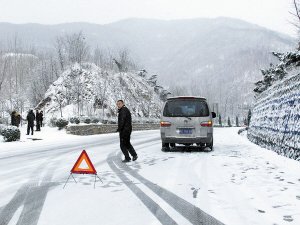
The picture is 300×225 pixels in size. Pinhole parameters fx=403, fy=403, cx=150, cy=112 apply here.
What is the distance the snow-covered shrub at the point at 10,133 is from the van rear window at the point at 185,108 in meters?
11.7

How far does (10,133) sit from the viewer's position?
22.8 m

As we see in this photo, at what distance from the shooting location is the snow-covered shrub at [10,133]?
893 inches

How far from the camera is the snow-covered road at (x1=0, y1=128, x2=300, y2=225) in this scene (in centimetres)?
514

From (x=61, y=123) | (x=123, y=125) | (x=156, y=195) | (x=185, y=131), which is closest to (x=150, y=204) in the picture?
(x=156, y=195)

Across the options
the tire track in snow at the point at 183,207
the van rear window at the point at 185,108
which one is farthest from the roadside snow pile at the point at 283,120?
the tire track in snow at the point at 183,207

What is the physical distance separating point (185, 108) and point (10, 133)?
40.6ft

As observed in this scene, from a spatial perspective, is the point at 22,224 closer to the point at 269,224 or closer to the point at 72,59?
the point at 269,224

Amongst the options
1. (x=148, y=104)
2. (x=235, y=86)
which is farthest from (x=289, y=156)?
(x=235, y=86)

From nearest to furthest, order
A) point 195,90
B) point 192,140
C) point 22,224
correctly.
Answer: point 22,224 < point 192,140 < point 195,90

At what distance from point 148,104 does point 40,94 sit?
61.3ft

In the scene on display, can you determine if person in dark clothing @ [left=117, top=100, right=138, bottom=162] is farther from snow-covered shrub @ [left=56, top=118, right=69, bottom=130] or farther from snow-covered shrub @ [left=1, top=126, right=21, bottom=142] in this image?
snow-covered shrub @ [left=56, top=118, right=69, bottom=130]

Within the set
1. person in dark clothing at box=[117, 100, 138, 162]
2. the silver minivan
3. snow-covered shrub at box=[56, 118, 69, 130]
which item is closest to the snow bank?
the silver minivan

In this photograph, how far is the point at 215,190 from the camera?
701 cm

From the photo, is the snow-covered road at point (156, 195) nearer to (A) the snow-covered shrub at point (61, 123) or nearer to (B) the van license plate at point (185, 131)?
(B) the van license plate at point (185, 131)
